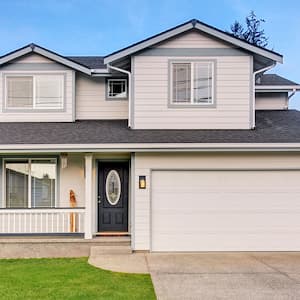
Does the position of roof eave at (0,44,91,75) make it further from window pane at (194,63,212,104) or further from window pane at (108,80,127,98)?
window pane at (194,63,212,104)

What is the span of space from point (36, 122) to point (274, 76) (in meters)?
8.83

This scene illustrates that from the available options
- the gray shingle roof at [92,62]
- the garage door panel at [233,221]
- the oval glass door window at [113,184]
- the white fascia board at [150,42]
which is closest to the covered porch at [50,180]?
the oval glass door window at [113,184]

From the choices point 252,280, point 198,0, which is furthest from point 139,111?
point 198,0

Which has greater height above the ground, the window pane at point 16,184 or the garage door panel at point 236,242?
the window pane at point 16,184

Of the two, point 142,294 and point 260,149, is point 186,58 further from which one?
point 142,294

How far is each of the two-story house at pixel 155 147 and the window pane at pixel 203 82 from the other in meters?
0.03

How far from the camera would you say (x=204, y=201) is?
11422mm

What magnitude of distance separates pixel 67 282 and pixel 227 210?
4.96 m

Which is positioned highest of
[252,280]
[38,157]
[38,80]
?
[38,80]

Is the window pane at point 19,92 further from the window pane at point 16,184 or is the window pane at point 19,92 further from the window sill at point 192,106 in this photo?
the window sill at point 192,106

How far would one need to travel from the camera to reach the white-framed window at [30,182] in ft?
40.8

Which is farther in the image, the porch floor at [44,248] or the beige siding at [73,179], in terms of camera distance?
the beige siding at [73,179]

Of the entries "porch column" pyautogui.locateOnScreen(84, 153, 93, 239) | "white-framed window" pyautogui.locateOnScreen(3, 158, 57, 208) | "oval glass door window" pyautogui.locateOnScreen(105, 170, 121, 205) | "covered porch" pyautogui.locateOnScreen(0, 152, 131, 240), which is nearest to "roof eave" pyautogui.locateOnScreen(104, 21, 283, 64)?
"covered porch" pyautogui.locateOnScreen(0, 152, 131, 240)

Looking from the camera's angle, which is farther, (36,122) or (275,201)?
(36,122)
